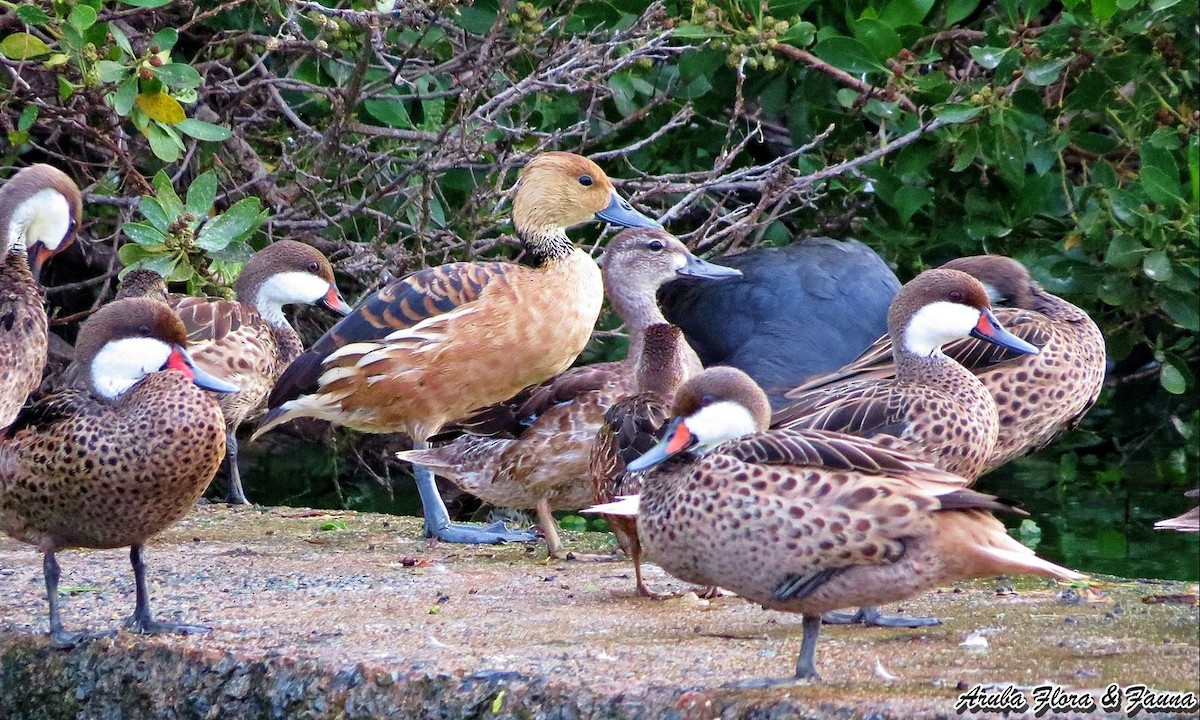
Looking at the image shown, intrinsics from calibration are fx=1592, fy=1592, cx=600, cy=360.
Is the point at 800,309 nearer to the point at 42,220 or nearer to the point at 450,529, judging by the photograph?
the point at 450,529

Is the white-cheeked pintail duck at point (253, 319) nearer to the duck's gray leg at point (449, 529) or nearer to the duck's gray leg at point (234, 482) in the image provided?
the duck's gray leg at point (234, 482)

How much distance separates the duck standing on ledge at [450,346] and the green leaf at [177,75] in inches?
39.5

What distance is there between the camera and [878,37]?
20.6ft

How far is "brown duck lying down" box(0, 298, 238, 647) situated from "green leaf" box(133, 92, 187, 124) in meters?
1.60

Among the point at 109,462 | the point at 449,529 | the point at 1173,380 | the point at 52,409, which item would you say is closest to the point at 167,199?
the point at 449,529

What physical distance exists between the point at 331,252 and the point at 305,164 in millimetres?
415

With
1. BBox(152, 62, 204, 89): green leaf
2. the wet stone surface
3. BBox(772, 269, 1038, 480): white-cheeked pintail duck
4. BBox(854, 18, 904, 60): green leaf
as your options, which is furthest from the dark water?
BBox(152, 62, 204, 89): green leaf

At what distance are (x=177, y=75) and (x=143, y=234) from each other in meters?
0.58

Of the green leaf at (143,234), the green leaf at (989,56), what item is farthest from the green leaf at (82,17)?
the green leaf at (989,56)

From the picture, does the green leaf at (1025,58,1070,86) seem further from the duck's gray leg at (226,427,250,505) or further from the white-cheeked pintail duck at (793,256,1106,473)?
the duck's gray leg at (226,427,250,505)

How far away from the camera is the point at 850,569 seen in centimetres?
306

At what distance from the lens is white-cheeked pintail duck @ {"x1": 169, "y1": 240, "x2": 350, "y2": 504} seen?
605cm

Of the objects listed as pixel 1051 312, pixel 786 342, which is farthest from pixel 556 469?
pixel 1051 312

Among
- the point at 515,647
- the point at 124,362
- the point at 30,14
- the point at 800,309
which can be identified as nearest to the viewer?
the point at 515,647
